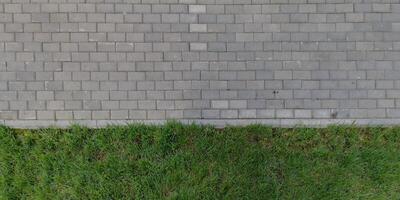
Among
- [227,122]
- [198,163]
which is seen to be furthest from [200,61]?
[198,163]

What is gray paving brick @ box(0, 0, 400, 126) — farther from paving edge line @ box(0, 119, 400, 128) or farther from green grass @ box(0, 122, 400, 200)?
green grass @ box(0, 122, 400, 200)

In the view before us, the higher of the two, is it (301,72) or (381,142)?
(301,72)

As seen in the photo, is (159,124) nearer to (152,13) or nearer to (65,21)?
(152,13)

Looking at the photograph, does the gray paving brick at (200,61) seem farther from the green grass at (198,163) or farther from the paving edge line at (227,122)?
the green grass at (198,163)

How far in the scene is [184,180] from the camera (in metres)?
3.85

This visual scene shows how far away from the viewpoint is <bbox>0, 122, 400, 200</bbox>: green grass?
12.6ft

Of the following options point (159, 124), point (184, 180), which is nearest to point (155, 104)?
point (159, 124)

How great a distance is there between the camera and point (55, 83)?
394 centimetres

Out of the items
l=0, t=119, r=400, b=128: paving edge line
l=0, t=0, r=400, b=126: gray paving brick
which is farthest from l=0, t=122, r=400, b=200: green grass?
l=0, t=0, r=400, b=126: gray paving brick

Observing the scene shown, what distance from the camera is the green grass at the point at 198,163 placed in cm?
383

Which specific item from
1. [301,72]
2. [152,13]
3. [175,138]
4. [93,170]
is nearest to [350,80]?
Answer: [301,72]

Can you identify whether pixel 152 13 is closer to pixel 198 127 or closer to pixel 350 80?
pixel 198 127

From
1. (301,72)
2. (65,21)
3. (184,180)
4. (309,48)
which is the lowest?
(184,180)

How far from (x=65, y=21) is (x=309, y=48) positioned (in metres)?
2.61
